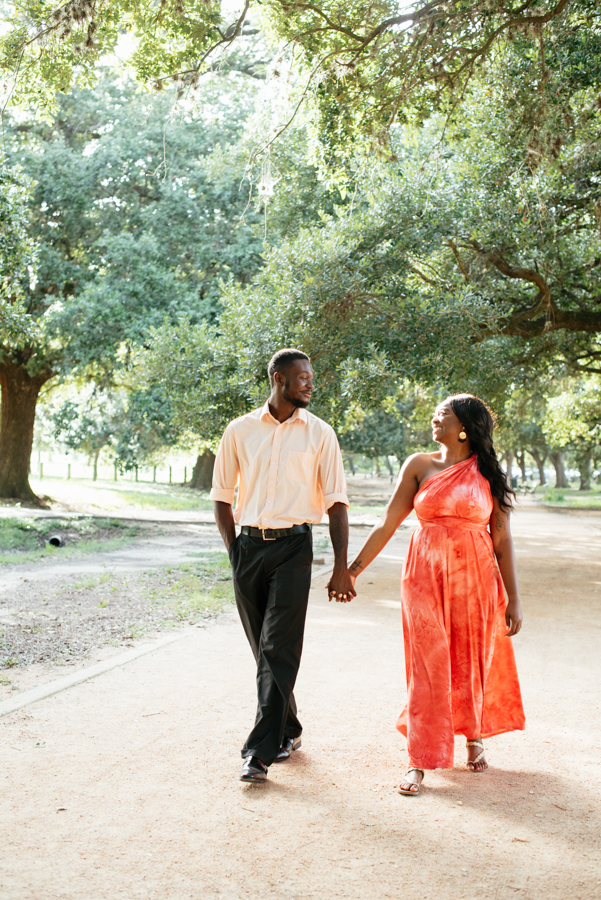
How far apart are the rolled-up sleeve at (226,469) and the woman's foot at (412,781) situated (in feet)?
5.49

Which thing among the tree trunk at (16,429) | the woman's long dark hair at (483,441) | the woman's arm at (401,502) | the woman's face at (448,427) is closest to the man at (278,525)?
the woman's arm at (401,502)

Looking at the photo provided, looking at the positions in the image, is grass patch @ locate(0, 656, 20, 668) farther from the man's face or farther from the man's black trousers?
the man's face

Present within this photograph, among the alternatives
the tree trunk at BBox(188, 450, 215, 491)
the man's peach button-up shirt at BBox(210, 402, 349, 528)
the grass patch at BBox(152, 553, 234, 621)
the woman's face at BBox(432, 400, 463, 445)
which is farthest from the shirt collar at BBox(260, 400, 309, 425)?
the tree trunk at BBox(188, 450, 215, 491)

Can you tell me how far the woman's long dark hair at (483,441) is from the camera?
443 centimetres

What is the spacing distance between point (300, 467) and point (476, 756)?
177cm

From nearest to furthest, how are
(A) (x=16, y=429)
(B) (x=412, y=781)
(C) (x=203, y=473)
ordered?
(B) (x=412, y=781) < (A) (x=16, y=429) < (C) (x=203, y=473)

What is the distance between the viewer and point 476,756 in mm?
4250

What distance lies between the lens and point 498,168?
37.0ft

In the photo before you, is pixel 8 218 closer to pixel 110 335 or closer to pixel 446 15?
pixel 446 15

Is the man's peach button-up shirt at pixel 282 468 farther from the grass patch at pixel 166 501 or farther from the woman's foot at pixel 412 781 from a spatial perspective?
the grass patch at pixel 166 501

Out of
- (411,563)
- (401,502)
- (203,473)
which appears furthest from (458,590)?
(203,473)

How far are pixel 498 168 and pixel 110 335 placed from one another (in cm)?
980

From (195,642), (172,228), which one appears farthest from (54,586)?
(172,228)

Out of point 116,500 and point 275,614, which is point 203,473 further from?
point 275,614
